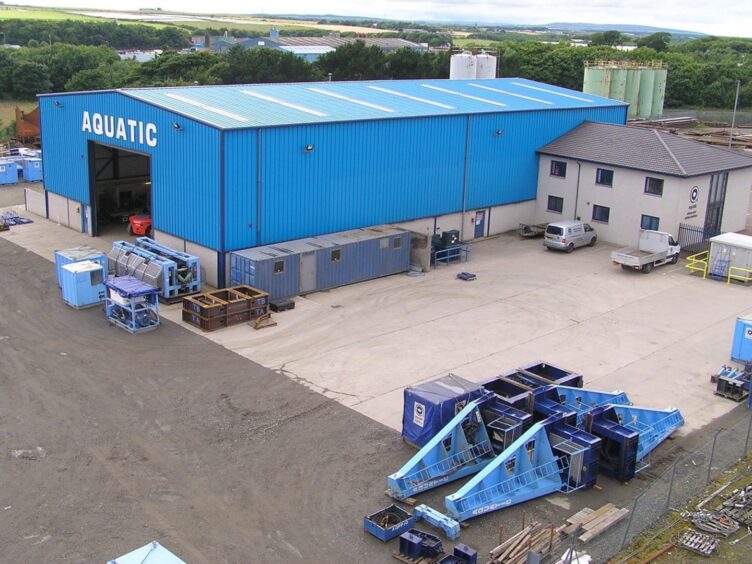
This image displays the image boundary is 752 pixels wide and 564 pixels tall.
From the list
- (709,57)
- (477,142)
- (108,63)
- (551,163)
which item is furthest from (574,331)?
(709,57)

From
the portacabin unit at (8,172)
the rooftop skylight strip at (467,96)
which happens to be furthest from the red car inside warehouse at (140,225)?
the rooftop skylight strip at (467,96)

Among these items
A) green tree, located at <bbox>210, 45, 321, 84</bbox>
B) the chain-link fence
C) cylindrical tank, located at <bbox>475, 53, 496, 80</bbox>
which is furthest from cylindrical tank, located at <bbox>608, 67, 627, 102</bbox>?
the chain-link fence

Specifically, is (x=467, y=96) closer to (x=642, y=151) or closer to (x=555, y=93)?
(x=555, y=93)

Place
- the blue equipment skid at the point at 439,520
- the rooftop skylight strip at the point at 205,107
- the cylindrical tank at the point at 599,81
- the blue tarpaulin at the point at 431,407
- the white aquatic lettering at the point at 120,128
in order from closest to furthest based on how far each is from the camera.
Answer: the blue equipment skid at the point at 439,520
the blue tarpaulin at the point at 431,407
the rooftop skylight strip at the point at 205,107
the white aquatic lettering at the point at 120,128
the cylindrical tank at the point at 599,81

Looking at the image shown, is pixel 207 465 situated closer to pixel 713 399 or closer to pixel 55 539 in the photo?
pixel 55 539

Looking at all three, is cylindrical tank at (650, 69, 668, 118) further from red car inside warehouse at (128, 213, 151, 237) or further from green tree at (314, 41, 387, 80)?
red car inside warehouse at (128, 213, 151, 237)

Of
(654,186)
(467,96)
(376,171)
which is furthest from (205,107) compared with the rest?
(654,186)

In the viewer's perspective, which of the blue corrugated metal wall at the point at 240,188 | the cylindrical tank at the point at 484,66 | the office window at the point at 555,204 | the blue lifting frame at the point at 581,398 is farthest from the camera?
the cylindrical tank at the point at 484,66

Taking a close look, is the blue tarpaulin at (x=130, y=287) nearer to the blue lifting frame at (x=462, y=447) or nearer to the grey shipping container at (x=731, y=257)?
the blue lifting frame at (x=462, y=447)
